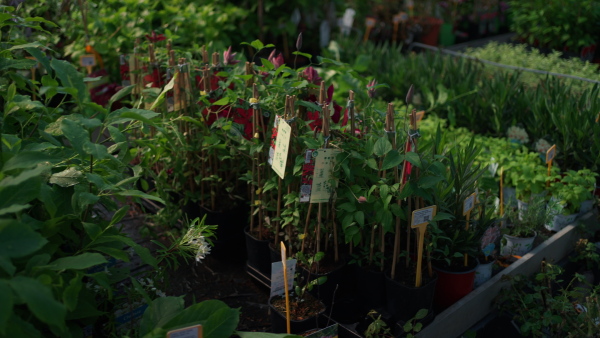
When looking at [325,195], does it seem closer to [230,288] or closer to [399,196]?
[399,196]

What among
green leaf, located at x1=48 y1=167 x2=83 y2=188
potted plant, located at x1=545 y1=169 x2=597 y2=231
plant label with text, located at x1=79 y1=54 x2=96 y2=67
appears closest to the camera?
green leaf, located at x1=48 y1=167 x2=83 y2=188

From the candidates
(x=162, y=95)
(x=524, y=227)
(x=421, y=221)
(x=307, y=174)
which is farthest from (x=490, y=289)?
(x=162, y=95)

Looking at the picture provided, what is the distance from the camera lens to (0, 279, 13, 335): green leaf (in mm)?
969

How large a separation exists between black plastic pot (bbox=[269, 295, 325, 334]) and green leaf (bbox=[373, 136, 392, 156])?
1.98 ft

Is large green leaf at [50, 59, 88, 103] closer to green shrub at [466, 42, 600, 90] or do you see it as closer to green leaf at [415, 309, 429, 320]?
green leaf at [415, 309, 429, 320]

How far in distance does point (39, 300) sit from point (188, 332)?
395 mm

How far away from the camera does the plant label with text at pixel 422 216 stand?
1.88 meters

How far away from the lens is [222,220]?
8.48 ft

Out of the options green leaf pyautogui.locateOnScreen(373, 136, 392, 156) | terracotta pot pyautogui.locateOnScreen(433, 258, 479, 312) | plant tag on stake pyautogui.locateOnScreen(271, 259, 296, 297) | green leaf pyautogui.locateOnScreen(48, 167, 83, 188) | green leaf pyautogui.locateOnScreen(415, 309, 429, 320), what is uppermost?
green leaf pyautogui.locateOnScreen(48, 167, 83, 188)

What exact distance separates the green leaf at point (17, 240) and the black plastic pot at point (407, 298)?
1.30 m

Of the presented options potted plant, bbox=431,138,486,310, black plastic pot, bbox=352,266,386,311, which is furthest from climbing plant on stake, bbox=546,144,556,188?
black plastic pot, bbox=352,266,386,311

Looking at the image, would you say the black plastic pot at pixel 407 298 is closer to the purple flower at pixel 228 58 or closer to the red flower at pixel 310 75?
the red flower at pixel 310 75

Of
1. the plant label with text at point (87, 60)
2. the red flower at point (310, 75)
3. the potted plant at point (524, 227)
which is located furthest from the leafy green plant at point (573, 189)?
the plant label with text at point (87, 60)

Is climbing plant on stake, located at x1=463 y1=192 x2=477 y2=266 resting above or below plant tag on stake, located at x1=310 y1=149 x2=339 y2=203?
below
